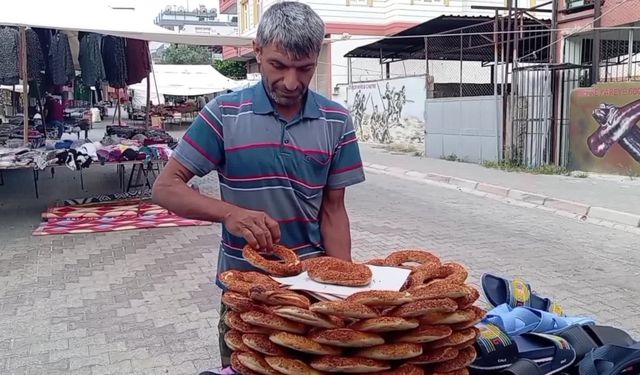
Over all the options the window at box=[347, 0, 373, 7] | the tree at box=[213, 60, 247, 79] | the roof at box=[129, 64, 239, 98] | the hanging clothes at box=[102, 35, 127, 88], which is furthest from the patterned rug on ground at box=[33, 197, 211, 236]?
the tree at box=[213, 60, 247, 79]

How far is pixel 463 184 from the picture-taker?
459 inches

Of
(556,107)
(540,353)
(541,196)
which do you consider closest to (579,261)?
(541,196)

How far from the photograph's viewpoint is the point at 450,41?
1836 cm

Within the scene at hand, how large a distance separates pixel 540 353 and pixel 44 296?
454 cm

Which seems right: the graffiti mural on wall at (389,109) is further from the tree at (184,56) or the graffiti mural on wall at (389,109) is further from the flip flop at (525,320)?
the tree at (184,56)

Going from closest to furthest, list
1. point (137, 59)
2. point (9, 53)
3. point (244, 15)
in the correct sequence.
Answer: point (9, 53)
point (137, 59)
point (244, 15)

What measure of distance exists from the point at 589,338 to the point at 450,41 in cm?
1752

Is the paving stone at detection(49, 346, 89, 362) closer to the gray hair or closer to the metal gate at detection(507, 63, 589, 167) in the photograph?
the gray hair


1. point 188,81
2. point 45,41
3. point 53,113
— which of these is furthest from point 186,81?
point 45,41

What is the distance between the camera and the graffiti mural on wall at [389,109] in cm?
1761

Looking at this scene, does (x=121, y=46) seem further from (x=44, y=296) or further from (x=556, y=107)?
(x=556, y=107)

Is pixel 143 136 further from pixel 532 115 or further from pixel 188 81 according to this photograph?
pixel 188 81

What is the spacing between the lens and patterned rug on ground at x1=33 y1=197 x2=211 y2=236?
774 cm

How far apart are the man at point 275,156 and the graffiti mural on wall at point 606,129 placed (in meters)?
10.8
